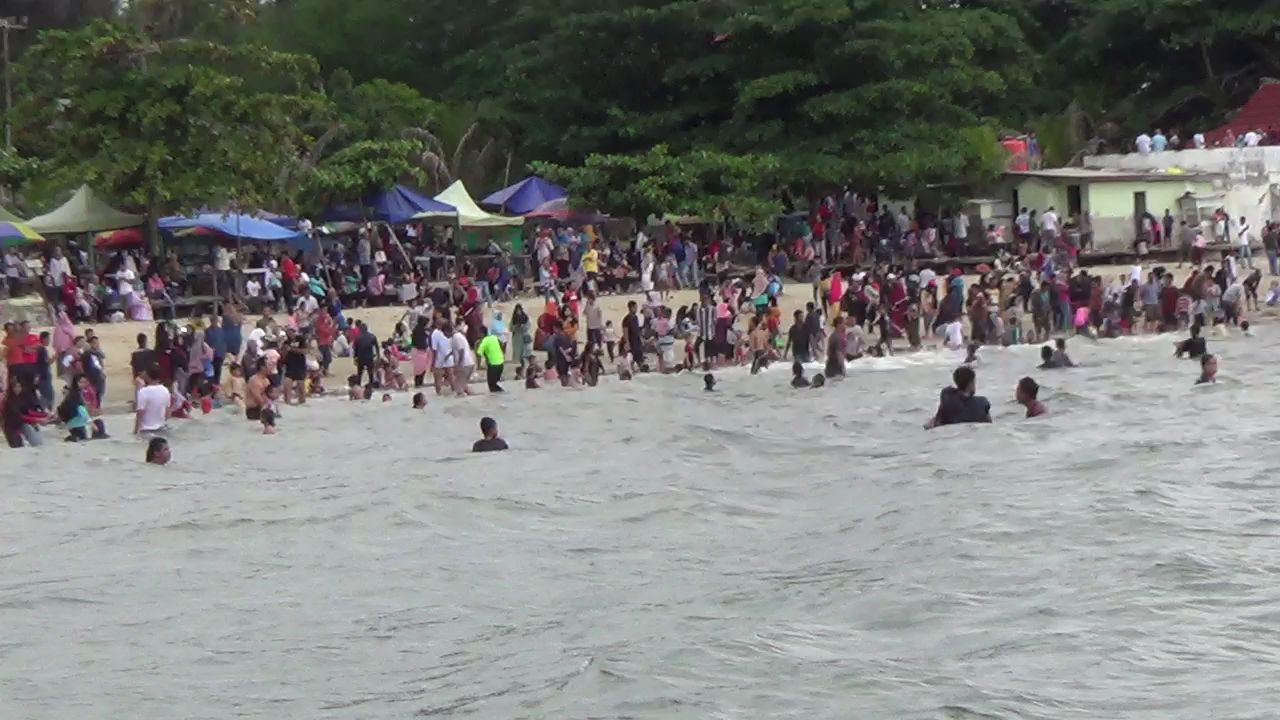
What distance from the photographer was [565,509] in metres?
17.7

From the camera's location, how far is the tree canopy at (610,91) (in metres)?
32.0

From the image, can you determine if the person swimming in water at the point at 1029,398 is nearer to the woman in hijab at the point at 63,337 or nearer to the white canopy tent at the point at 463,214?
the woman in hijab at the point at 63,337

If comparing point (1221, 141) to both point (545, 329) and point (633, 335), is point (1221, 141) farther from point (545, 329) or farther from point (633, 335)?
point (545, 329)

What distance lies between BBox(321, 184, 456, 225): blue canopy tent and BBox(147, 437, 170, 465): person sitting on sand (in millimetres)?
15215

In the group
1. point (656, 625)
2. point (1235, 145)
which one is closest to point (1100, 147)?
point (1235, 145)

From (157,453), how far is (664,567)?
771cm

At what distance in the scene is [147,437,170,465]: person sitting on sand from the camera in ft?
67.7

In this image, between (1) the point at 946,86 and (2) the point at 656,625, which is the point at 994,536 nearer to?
(2) the point at 656,625

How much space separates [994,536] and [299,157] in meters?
24.8

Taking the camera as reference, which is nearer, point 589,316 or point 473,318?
point 589,316

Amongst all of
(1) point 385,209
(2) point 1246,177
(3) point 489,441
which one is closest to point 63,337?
(3) point 489,441

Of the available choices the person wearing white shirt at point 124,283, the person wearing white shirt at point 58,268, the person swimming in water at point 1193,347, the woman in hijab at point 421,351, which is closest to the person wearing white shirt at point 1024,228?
the person swimming in water at point 1193,347

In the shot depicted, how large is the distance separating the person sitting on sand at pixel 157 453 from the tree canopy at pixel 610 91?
37.2 feet

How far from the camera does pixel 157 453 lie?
20.6 m
